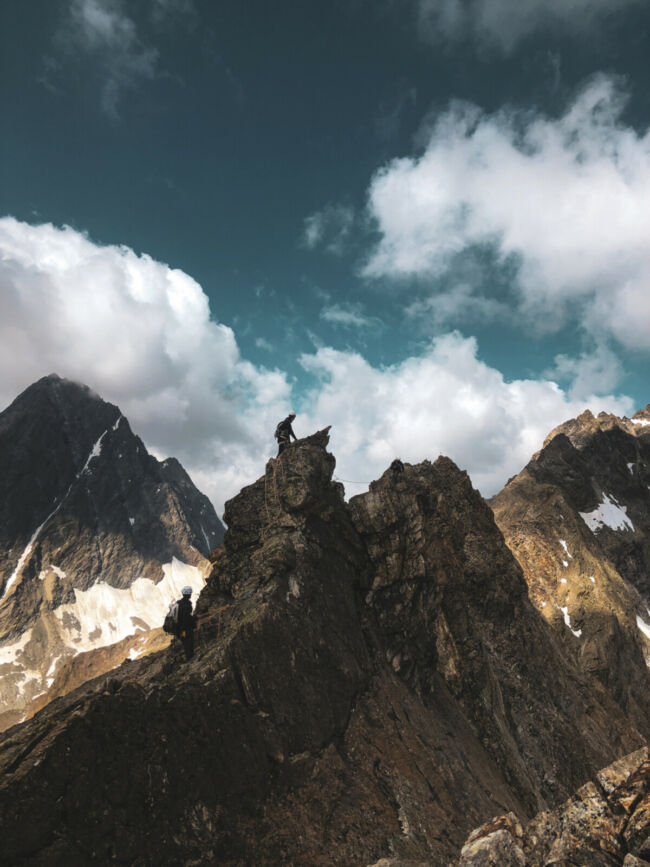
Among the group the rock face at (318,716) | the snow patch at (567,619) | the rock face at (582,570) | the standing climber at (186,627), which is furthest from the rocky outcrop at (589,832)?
the snow patch at (567,619)

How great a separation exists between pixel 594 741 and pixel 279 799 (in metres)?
32.2

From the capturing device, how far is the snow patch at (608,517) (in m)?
144

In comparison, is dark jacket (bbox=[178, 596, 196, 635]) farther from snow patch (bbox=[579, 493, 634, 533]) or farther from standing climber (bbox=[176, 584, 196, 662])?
snow patch (bbox=[579, 493, 634, 533])

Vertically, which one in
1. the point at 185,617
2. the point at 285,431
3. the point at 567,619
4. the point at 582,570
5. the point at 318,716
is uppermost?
the point at 285,431

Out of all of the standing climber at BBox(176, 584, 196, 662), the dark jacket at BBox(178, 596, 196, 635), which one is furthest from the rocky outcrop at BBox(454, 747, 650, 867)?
the dark jacket at BBox(178, 596, 196, 635)

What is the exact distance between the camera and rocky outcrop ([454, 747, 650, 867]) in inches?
325

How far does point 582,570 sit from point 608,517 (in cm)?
8102

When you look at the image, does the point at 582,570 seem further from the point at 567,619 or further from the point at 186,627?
the point at 186,627

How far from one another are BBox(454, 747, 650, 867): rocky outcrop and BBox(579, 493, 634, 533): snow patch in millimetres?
151839

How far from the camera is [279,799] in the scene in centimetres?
1204

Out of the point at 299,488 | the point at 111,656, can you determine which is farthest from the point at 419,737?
the point at 111,656

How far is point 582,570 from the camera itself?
269 ft

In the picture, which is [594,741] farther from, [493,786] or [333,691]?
[333,691]

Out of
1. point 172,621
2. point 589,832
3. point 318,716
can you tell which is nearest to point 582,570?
point 318,716
